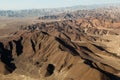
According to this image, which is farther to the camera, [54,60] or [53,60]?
[53,60]

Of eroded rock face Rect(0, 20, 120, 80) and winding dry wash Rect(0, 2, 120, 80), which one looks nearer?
eroded rock face Rect(0, 20, 120, 80)

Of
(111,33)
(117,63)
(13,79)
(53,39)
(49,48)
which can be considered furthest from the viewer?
(111,33)

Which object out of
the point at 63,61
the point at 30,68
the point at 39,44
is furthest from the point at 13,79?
the point at 39,44

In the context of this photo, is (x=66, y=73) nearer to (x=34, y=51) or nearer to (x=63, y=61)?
(x=63, y=61)

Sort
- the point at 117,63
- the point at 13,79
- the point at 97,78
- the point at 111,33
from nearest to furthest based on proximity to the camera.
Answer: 1. the point at 97,78
2. the point at 13,79
3. the point at 117,63
4. the point at 111,33

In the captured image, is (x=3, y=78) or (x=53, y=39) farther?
(x=53, y=39)

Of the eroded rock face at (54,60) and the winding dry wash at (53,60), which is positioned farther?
the winding dry wash at (53,60)

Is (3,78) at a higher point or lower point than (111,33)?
higher
